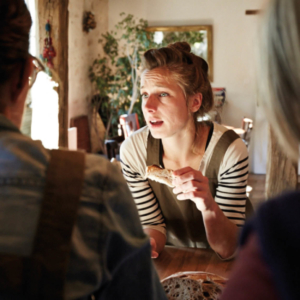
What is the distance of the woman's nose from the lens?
1552 millimetres

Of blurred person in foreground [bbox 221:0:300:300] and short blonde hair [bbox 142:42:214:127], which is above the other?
short blonde hair [bbox 142:42:214:127]

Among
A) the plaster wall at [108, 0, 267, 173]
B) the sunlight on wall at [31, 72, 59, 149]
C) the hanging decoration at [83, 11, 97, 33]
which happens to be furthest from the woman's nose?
the plaster wall at [108, 0, 267, 173]

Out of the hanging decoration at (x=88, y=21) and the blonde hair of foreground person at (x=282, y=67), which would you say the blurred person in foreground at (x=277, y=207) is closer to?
the blonde hair of foreground person at (x=282, y=67)

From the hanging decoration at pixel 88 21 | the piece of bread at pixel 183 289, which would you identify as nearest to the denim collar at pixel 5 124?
the piece of bread at pixel 183 289

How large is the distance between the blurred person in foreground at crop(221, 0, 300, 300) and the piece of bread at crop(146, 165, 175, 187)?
45.0 inches

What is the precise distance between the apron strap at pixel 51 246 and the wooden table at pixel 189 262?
75cm

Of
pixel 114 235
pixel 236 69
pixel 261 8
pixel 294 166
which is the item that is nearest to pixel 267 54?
pixel 261 8

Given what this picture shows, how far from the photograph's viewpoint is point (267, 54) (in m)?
0.40

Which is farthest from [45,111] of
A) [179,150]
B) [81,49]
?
[81,49]

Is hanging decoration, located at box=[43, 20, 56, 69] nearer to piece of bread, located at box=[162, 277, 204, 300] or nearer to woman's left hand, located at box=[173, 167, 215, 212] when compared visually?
woman's left hand, located at box=[173, 167, 215, 212]

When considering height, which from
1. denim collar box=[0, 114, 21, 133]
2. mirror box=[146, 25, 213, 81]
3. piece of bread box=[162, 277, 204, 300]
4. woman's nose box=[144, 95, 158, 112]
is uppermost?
mirror box=[146, 25, 213, 81]

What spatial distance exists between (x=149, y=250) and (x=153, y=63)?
114cm

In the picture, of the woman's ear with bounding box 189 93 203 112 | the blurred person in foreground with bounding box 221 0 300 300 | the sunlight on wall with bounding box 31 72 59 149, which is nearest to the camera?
the blurred person in foreground with bounding box 221 0 300 300

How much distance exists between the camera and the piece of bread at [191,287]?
36.8 inches
